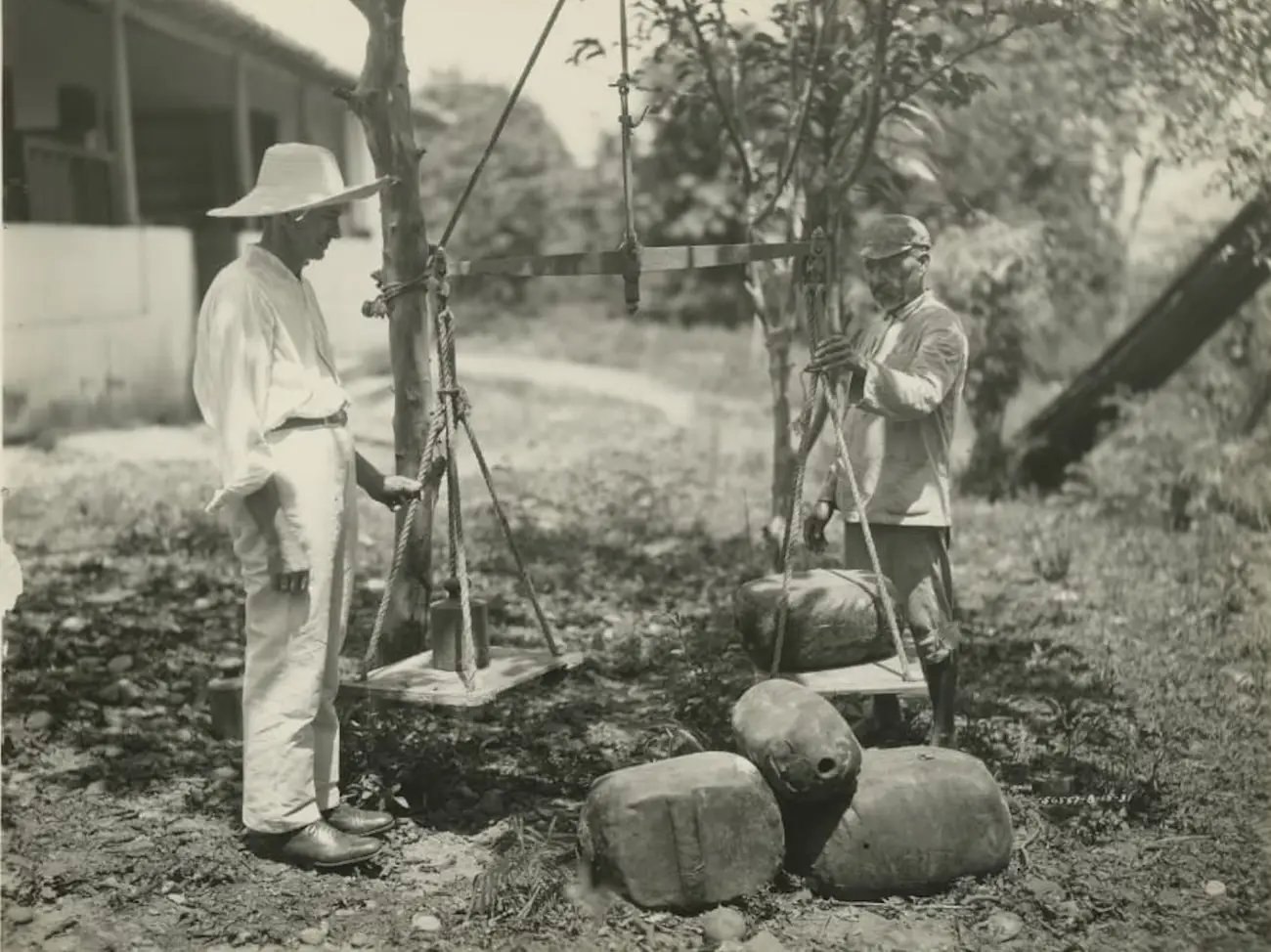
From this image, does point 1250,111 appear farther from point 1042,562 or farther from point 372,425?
point 372,425

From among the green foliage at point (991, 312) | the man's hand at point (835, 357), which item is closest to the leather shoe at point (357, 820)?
the man's hand at point (835, 357)

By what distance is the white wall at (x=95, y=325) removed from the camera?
370 inches

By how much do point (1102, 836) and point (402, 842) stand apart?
90.7 inches

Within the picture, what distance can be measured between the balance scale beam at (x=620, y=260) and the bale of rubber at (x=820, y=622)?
1115 millimetres

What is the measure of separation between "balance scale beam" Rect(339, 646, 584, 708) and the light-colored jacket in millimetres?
1240

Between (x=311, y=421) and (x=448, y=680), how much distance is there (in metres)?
0.93

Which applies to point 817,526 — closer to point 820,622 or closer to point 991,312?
point 820,622

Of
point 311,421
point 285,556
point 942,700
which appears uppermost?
point 311,421

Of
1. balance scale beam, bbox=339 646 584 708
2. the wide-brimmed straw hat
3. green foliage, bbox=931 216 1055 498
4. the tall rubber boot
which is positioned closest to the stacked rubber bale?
balance scale beam, bbox=339 646 584 708

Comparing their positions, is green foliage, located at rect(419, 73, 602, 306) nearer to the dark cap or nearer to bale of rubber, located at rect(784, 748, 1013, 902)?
the dark cap

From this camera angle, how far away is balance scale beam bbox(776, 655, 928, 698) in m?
4.00

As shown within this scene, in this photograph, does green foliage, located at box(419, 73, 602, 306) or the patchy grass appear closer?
the patchy grass

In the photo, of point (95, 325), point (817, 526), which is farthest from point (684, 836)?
point (95, 325)

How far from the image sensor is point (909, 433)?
179 inches
